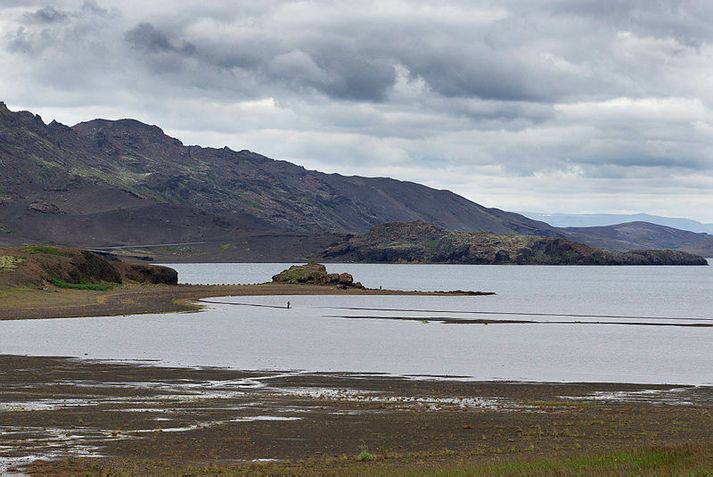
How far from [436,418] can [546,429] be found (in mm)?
4478

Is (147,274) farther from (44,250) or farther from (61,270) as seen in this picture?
(61,270)

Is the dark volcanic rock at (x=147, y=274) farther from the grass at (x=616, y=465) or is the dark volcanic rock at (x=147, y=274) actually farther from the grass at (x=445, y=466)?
the grass at (x=616, y=465)

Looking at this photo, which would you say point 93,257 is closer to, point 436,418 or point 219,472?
point 436,418

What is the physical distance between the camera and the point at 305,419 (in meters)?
37.0

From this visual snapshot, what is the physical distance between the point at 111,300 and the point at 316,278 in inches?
2219

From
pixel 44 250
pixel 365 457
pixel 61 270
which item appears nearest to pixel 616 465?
pixel 365 457

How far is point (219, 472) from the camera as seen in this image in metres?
26.8

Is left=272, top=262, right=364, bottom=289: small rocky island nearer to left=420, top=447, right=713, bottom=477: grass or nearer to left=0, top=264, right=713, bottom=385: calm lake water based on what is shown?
left=0, top=264, right=713, bottom=385: calm lake water

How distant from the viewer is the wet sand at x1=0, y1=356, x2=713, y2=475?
29.8m

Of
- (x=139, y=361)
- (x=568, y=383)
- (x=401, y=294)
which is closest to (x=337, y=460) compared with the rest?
(x=568, y=383)

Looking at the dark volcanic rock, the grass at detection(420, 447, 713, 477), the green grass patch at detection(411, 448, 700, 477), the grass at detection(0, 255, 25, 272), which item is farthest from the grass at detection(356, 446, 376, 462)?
the dark volcanic rock

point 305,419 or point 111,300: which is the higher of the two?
point 111,300

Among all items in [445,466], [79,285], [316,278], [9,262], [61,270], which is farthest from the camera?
[316,278]

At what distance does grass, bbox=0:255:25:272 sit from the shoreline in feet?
12.3
